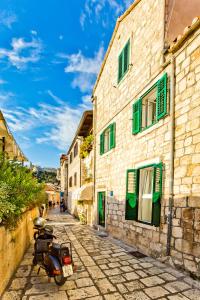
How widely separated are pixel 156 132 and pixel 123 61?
15.1 feet

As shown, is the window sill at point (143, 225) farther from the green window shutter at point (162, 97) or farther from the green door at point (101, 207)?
the green door at point (101, 207)

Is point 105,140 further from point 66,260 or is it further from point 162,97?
point 66,260

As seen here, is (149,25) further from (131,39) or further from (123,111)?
(123,111)

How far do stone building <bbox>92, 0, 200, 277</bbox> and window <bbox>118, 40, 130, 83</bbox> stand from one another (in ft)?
0.14

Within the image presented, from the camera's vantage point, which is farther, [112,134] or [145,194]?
[112,134]

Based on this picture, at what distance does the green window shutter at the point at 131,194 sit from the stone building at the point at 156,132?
0.03 m

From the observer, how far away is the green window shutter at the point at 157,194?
605cm

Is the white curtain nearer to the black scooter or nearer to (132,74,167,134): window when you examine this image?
(132,74,167,134): window

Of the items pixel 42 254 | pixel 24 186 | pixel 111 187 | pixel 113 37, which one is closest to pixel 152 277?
pixel 42 254

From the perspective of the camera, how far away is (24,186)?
5723mm

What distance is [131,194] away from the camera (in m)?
7.73

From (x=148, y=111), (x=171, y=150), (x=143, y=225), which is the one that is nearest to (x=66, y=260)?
(x=143, y=225)

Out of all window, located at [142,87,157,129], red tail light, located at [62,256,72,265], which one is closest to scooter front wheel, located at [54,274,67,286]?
red tail light, located at [62,256,72,265]

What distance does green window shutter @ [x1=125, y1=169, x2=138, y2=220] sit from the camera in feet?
24.7
